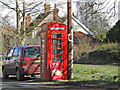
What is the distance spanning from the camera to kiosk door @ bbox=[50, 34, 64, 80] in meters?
11.5

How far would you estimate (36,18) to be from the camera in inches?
907

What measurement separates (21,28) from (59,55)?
12.9 m

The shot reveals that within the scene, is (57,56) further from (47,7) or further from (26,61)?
(47,7)

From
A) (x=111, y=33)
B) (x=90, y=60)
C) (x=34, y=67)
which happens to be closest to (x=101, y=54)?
(x=90, y=60)

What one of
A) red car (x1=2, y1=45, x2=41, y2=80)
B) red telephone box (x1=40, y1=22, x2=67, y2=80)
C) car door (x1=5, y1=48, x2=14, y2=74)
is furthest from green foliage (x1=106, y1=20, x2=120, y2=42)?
red telephone box (x1=40, y1=22, x2=67, y2=80)

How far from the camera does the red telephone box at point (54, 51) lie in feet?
37.8

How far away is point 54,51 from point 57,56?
26 cm

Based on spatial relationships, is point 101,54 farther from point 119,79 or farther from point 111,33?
point 119,79

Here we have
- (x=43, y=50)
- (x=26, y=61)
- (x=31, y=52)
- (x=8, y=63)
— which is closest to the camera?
(x=43, y=50)

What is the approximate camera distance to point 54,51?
11609 mm

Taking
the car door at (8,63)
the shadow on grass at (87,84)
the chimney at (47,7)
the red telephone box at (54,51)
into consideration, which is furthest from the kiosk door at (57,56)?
the chimney at (47,7)

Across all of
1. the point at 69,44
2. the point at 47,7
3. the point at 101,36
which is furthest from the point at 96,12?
the point at 101,36

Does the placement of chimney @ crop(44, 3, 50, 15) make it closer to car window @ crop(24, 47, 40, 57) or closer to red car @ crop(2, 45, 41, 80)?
red car @ crop(2, 45, 41, 80)

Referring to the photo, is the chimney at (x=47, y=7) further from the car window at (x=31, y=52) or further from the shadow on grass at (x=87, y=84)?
the shadow on grass at (x=87, y=84)
